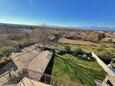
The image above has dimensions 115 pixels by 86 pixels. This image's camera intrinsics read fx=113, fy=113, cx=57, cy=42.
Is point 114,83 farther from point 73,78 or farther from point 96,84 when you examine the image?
point 73,78

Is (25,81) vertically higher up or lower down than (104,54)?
higher up

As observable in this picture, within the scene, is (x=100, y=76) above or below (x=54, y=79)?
below

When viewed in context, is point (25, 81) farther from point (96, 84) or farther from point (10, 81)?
point (96, 84)

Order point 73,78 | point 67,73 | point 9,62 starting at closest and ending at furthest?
point 73,78
point 67,73
point 9,62

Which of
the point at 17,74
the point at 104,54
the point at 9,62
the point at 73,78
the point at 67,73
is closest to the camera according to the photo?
the point at 17,74

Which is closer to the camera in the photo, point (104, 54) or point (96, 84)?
point (96, 84)

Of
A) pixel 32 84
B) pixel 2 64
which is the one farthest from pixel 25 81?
pixel 2 64

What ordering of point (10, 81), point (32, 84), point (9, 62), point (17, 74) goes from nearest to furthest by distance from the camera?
point (32, 84)
point (10, 81)
point (17, 74)
point (9, 62)

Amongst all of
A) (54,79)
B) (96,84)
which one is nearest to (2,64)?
(54,79)

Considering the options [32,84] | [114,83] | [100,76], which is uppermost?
[32,84]
